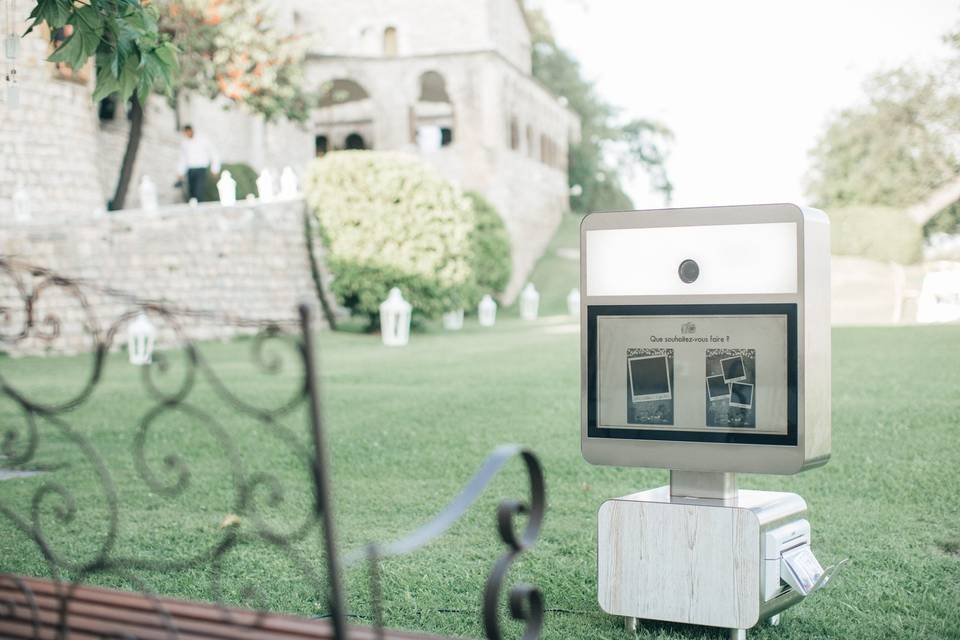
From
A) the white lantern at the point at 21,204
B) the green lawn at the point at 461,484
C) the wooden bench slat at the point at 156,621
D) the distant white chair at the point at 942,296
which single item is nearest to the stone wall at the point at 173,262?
the white lantern at the point at 21,204

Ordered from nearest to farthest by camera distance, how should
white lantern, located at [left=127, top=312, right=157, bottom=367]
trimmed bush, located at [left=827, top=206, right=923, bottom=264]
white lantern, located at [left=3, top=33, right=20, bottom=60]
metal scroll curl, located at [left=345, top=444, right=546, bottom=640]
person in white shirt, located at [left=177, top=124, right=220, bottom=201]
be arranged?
metal scroll curl, located at [left=345, top=444, right=546, bottom=640], white lantern, located at [left=3, top=33, right=20, bottom=60], white lantern, located at [left=127, top=312, right=157, bottom=367], person in white shirt, located at [left=177, top=124, right=220, bottom=201], trimmed bush, located at [left=827, top=206, right=923, bottom=264]

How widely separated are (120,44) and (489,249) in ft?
80.4

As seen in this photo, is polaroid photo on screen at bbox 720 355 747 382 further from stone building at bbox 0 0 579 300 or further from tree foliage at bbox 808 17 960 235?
tree foliage at bbox 808 17 960 235

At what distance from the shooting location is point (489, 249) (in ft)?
96.3

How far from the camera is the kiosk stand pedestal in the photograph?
3.61 meters

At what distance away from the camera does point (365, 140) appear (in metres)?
39.3

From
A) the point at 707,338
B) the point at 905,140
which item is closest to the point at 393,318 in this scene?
the point at 707,338

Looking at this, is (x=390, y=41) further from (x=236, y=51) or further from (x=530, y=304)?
(x=236, y=51)

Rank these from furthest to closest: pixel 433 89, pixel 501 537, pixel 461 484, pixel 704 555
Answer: pixel 433 89
pixel 461 484
pixel 704 555
pixel 501 537

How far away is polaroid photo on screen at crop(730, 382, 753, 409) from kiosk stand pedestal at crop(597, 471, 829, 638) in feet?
0.85

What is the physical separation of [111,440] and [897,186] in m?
35.0

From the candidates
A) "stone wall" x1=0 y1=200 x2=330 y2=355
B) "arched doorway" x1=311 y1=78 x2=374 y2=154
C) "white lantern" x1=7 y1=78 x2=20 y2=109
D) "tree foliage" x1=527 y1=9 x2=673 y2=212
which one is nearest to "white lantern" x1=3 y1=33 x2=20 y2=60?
"white lantern" x1=7 y1=78 x2=20 y2=109

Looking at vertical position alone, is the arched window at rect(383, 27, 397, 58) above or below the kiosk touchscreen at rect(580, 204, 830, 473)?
above

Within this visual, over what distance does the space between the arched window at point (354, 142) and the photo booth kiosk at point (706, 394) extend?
36.9 metres
